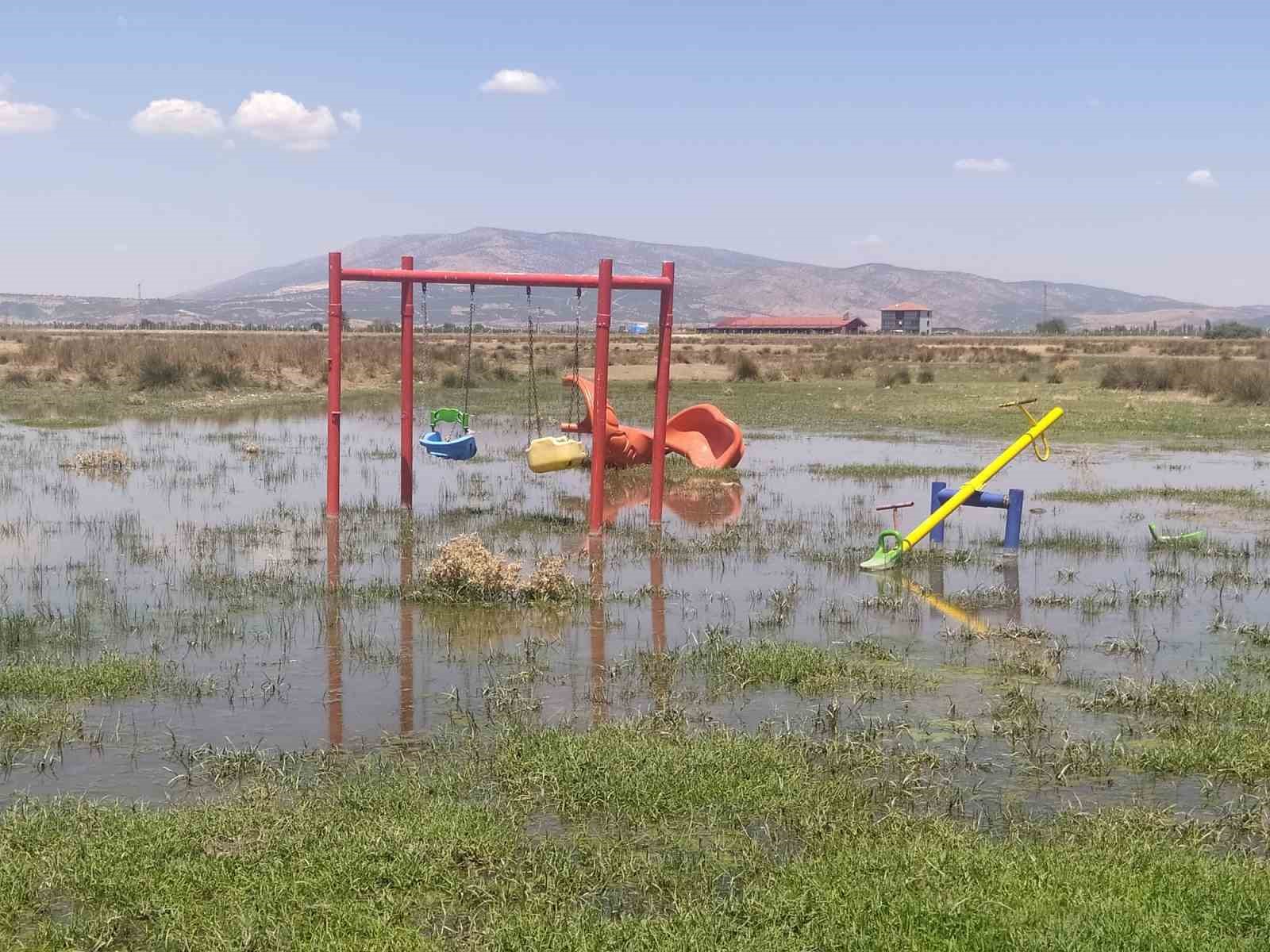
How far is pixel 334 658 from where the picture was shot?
33.1ft

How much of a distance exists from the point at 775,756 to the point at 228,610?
234 inches

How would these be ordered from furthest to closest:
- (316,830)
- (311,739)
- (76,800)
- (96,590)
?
1. (96,590)
2. (311,739)
3. (76,800)
4. (316,830)

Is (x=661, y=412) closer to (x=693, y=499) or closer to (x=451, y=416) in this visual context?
(x=451, y=416)

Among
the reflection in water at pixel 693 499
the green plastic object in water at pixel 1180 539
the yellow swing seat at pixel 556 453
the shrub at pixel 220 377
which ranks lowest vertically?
the reflection in water at pixel 693 499

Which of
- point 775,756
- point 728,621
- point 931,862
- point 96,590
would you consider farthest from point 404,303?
point 931,862

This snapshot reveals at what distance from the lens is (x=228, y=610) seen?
38.3ft

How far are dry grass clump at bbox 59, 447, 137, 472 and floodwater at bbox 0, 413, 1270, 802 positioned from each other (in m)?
0.42

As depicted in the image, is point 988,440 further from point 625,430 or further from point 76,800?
point 76,800

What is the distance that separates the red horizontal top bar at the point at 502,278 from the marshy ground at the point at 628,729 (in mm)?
2970

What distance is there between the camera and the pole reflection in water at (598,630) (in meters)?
8.91

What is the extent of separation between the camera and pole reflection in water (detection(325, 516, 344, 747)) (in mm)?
8398

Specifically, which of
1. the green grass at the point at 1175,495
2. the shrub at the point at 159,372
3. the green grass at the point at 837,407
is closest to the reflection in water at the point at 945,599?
the green grass at the point at 1175,495

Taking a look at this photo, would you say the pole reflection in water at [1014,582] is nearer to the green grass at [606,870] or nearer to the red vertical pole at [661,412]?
the red vertical pole at [661,412]

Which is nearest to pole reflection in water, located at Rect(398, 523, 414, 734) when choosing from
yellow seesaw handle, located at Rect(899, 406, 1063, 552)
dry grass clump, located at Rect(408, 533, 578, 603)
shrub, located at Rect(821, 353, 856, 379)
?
dry grass clump, located at Rect(408, 533, 578, 603)
